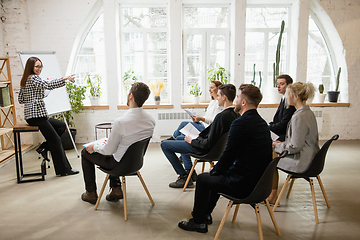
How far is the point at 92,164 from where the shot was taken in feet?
10.4

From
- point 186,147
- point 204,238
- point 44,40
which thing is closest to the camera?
point 204,238

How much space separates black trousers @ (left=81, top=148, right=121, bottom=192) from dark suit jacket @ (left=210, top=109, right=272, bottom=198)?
121 cm

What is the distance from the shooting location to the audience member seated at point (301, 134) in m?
2.70

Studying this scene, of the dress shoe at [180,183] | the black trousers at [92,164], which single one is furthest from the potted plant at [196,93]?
the black trousers at [92,164]

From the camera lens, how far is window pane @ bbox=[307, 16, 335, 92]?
21.4 feet

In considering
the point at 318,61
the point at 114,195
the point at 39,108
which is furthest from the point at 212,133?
the point at 318,61

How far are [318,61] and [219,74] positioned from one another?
2.34 meters

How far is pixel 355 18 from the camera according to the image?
19.8 ft

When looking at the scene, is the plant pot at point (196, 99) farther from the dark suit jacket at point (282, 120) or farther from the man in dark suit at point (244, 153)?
the man in dark suit at point (244, 153)

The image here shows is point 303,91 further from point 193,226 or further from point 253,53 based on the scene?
point 253,53

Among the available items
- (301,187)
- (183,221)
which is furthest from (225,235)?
(301,187)

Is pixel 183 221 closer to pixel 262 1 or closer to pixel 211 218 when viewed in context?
pixel 211 218

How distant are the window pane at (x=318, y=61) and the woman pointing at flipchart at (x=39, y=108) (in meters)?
5.24

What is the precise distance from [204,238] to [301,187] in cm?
175
